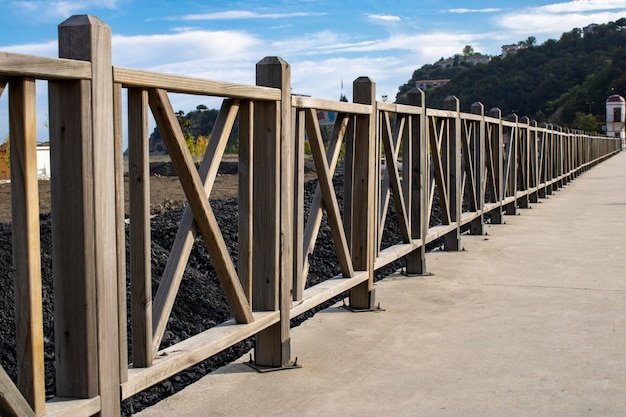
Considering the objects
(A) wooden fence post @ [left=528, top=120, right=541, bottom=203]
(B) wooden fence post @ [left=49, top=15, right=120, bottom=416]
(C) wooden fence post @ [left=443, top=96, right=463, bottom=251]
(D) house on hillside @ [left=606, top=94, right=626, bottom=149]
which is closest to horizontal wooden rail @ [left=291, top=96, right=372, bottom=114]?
(B) wooden fence post @ [left=49, top=15, right=120, bottom=416]

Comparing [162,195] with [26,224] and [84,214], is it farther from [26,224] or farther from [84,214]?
[26,224]

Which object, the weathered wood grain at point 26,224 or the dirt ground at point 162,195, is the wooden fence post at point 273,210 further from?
the dirt ground at point 162,195

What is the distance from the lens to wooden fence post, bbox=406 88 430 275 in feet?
23.8

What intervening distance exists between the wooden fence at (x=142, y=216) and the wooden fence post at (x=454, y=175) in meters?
2.84

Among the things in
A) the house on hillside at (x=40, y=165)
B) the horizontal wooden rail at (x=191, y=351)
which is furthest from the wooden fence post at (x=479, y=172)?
the house on hillside at (x=40, y=165)

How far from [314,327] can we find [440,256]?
3.40m

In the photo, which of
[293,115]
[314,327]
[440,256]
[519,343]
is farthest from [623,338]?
[440,256]

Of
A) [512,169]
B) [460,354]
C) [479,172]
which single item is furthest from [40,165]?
[460,354]

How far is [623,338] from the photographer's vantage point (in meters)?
5.02

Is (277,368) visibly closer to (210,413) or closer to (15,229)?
(210,413)

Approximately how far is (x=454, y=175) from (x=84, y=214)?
657 cm

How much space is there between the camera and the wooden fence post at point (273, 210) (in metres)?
4.14

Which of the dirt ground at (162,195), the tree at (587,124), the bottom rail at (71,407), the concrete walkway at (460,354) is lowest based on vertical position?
the concrete walkway at (460,354)

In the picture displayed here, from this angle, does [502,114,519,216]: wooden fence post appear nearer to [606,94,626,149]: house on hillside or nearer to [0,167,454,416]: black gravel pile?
[0,167,454,416]: black gravel pile
